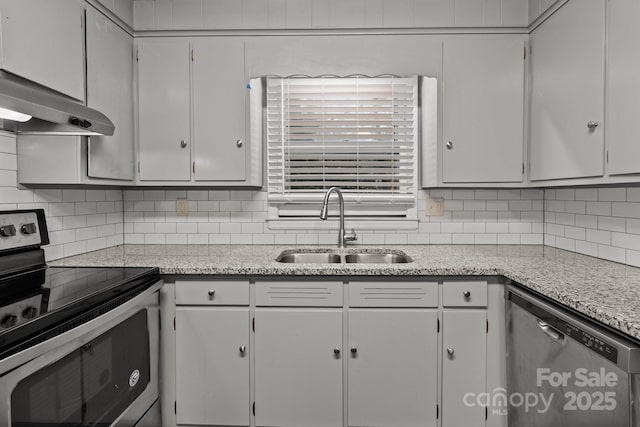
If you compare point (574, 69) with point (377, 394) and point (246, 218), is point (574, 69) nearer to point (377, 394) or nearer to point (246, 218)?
point (377, 394)

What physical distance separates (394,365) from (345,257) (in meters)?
0.74

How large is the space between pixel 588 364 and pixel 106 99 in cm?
235

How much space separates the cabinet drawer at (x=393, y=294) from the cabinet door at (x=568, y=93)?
883 mm

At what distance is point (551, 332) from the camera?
1391 millimetres

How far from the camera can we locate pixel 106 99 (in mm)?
1981

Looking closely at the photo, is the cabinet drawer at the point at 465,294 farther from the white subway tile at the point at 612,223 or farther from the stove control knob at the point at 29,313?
the stove control knob at the point at 29,313

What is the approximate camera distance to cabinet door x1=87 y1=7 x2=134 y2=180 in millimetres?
1876

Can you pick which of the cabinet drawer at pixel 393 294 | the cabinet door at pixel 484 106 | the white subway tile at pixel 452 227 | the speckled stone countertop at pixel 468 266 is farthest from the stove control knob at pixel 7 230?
the white subway tile at pixel 452 227

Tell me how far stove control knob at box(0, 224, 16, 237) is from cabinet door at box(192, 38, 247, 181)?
0.91 metres

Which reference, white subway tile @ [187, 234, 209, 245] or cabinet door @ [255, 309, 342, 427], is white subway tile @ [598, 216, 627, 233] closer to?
cabinet door @ [255, 309, 342, 427]

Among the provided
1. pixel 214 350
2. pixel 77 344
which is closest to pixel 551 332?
pixel 214 350

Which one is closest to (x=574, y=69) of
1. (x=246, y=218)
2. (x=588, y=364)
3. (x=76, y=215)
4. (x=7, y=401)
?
(x=588, y=364)

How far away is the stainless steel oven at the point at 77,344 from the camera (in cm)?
106

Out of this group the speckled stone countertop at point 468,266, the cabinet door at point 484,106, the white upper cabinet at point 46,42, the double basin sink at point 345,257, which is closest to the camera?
the speckled stone countertop at point 468,266
